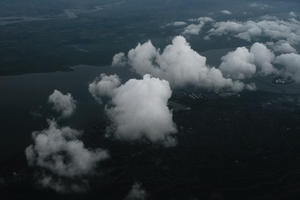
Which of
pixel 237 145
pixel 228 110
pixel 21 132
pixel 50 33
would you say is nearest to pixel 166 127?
pixel 237 145

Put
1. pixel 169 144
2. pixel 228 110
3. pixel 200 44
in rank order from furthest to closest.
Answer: pixel 200 44
pixel 228 110
pixel 169 144

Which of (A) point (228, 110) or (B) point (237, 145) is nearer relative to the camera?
(B) point (237, 145)

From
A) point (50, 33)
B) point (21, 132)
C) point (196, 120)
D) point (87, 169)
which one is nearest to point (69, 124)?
point (21, 132)

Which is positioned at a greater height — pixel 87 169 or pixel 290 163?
pixel 87 169

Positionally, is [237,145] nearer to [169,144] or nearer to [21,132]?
[169,144]

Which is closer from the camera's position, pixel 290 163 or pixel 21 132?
pixel 290 163

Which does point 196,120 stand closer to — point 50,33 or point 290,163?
point 290,163

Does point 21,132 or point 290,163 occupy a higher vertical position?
point 21,132

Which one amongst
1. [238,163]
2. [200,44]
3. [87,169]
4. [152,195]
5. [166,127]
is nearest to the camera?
[152,195]

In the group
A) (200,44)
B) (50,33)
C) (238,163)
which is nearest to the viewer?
(238,163)
